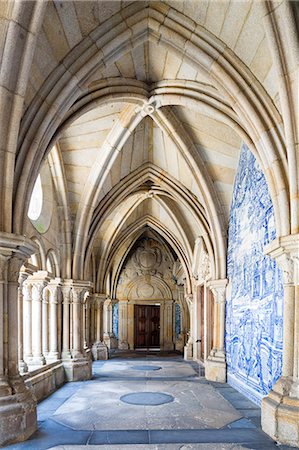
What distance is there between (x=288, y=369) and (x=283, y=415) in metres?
0.46

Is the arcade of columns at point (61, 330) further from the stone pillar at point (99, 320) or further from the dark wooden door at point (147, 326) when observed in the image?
the dark wooden door at point (147, 326)

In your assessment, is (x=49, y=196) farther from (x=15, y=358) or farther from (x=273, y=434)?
(x=273, y=434)

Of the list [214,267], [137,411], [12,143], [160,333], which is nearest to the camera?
[12,143]

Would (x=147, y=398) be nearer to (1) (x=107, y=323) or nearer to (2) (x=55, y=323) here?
(2) (x=55, y=323)

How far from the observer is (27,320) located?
704cm

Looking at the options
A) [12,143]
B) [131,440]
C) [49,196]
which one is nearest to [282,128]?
[12,143]

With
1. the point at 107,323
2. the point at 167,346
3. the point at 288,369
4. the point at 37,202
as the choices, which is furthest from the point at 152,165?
the point at 167,346

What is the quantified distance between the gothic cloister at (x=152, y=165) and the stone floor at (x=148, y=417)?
0.57ft

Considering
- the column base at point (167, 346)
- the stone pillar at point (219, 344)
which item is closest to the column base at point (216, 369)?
the stone pillar at point (219, 344)

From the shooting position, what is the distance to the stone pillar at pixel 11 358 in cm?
427

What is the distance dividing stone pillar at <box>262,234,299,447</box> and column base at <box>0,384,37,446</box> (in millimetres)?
2483

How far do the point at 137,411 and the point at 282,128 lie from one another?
394 cm

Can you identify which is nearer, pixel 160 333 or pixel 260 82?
pixel 260 82

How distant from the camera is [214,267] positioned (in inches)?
343
